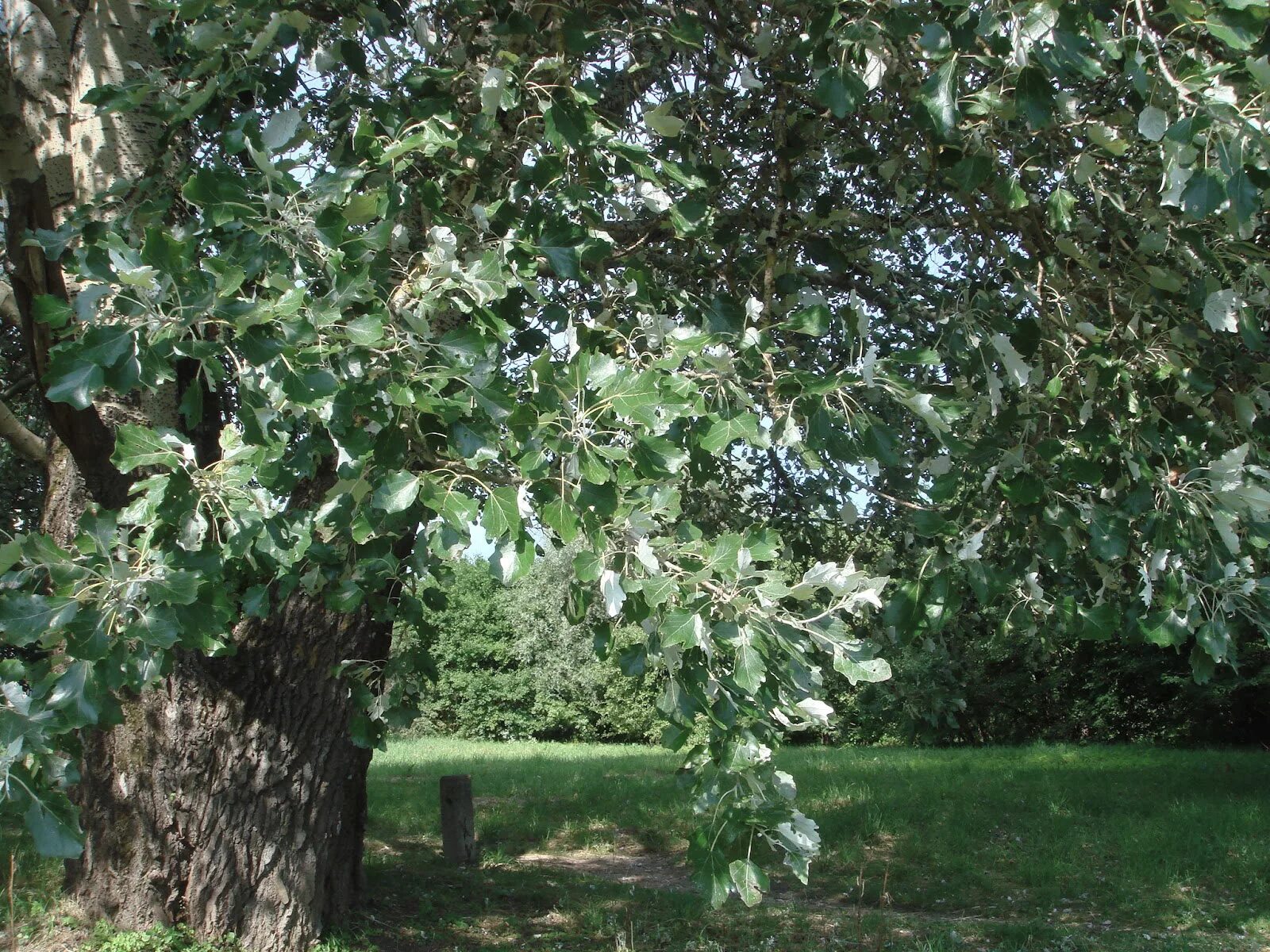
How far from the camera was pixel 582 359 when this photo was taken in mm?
2035

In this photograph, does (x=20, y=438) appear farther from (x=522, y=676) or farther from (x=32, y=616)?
(x=522, y=676)

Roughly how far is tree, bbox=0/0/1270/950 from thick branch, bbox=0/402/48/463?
124 mm

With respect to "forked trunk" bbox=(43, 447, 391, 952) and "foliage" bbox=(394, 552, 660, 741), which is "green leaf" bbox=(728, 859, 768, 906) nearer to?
"forked trunk" bbox=(43, 447, 391, 952)

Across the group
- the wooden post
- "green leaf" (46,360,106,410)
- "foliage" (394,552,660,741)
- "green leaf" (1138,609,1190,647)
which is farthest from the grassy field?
"foliage" (394,552,660,741)

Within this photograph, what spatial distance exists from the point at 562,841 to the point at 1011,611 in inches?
225

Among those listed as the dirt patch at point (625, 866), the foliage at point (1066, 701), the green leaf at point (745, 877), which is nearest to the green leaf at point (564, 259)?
the green leaf at point (745, 877)

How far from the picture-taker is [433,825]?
849 cm

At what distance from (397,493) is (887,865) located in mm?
3298

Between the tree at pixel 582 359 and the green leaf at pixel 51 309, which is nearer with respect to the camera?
the green leaf at pixel 51 309

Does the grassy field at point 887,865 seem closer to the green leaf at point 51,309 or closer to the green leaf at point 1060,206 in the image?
the green leaf at point 1060,206

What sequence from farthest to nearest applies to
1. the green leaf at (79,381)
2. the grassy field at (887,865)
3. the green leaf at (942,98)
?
1. the grassy field at (887,865)
2. the green leaf at (942,98)
3. the green leaf at (79,381)

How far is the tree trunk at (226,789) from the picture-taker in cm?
423

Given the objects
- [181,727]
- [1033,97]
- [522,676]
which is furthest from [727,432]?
[522,676]

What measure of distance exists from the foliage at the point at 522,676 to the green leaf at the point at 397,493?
17086mm
